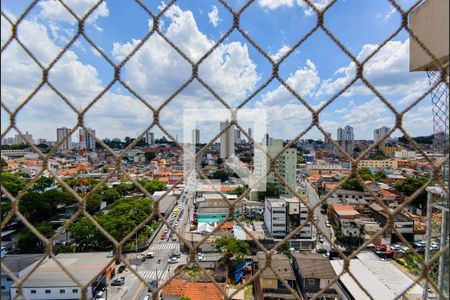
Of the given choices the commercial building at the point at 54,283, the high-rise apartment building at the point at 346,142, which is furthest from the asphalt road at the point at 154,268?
the high-rise apartment building at the point at 346,142

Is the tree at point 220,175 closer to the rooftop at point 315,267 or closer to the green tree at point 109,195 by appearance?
the green tree at point 109,195

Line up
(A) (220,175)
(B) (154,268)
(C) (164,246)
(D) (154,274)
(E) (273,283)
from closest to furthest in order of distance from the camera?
(E) (273,283), (D) (154,274), (B) (154,268), (C) (164,246), (A) (220,175)

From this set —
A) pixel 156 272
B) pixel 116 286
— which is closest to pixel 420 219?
pixel 156 272

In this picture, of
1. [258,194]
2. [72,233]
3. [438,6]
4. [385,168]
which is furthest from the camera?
[385,168]

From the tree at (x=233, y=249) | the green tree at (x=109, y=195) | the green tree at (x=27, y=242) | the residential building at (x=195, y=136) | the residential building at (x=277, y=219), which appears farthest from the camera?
the green tree at (x=109, y=195)

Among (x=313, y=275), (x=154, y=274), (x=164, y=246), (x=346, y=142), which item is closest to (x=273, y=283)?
(x=313, y=275)

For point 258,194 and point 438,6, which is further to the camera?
point 258,194

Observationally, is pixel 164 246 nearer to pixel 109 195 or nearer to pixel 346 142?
pixel 109 195

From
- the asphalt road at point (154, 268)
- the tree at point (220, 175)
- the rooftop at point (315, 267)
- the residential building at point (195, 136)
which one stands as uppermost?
the residential building at point (195, 136)

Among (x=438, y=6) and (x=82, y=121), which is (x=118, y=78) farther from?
Answer: (x=438, y=6)

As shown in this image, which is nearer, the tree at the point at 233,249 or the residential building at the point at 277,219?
the tree at the point at 233,249

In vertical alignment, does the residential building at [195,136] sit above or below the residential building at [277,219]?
above
